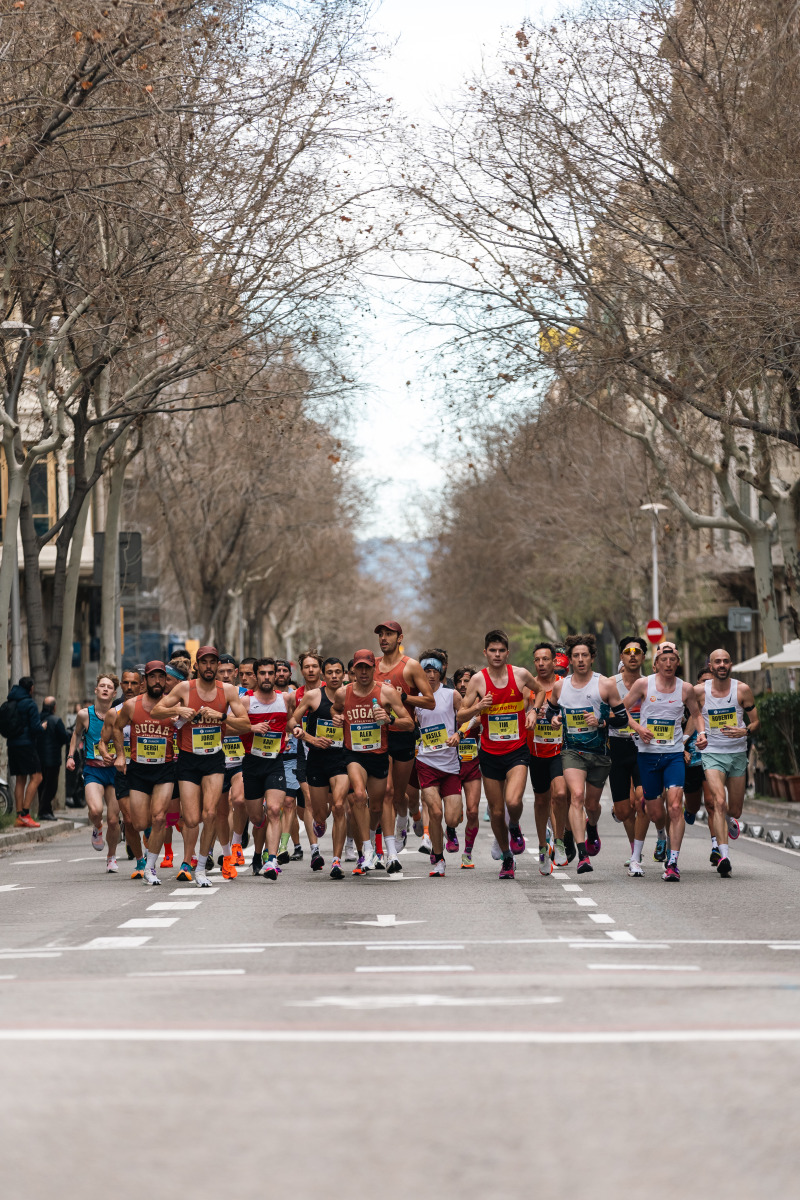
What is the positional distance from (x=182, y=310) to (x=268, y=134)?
2.57 meters

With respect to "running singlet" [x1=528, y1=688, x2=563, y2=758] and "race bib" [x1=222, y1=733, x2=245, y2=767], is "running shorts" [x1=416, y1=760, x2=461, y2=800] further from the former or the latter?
"race bib" [x1=222, y1=733, x2=245, y2=767]

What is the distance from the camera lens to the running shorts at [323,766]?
16.3m

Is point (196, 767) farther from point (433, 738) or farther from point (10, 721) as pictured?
point (10, 721)

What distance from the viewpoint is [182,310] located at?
82.3ft

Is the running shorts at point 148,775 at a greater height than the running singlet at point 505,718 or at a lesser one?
lesser

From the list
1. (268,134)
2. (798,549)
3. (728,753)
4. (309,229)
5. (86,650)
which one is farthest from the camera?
(86,650)

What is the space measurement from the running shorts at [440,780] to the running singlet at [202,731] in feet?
5.72

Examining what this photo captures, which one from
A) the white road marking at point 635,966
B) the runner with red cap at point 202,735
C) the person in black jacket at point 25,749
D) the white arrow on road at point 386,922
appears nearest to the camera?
the white road marking at point 635,966

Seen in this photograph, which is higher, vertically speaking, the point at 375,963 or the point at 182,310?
the point at 182,310

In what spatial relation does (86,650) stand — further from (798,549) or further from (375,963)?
(375,963)

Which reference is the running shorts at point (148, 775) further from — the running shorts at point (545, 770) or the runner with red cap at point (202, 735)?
the running shorts at point (545, 770)

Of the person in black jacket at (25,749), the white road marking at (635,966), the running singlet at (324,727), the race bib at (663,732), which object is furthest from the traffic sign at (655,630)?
the white road marking at (635,966)

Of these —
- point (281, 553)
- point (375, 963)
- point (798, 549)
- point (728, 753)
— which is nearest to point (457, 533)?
point (281, 553)

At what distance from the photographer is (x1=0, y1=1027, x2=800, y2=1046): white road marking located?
23.7 ft
